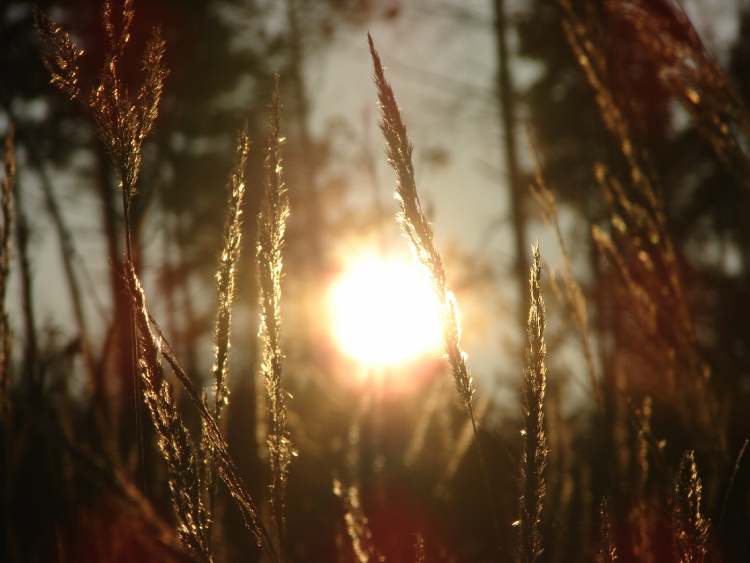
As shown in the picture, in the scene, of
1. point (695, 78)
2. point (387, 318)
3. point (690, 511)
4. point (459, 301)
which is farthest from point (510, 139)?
point (690, 511)

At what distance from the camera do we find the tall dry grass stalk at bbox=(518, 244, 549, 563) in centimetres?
89

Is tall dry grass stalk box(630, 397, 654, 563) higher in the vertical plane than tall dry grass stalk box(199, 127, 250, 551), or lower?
lower

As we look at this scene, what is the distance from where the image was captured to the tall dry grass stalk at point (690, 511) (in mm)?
970

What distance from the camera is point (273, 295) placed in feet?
3.06

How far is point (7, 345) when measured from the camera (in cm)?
133

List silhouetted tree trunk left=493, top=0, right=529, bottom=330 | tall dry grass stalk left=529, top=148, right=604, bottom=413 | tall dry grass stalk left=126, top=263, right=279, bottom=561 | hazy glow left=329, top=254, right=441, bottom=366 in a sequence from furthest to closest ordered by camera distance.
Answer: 1. silhouetted tree trunk left=493, top=0, right=529, bottom=330
2. hazy glow left=329, top=254, right=441, bottom=366
3. tall dry grass stalk left=529, top=148, right=604, bottom=413
4. tall dry grass stalk left=126, top=263, right=279, bottom=561

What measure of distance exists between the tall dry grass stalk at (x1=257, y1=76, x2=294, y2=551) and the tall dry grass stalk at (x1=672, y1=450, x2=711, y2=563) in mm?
596

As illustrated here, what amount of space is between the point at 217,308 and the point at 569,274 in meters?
0.87

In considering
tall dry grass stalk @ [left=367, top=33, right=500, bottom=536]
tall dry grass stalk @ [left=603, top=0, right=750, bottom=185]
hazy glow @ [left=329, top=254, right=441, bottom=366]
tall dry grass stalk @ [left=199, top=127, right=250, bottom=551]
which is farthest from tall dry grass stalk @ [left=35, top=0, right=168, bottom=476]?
tall dry grass stalk @ [left=603, top=0, right=750, bottom=185]

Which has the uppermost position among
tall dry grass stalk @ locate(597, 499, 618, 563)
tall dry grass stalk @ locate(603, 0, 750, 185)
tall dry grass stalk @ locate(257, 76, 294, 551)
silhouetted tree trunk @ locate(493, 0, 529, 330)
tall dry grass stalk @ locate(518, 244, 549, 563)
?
silhouetted tree trunk @ locate(493, 0, 529, 330)

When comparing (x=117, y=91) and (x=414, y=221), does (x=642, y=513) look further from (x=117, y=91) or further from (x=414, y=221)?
(x=117, y=91)

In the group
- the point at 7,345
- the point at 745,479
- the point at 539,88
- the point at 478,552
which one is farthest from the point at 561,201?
the point at 7,345

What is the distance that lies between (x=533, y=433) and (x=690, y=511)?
0.30 m

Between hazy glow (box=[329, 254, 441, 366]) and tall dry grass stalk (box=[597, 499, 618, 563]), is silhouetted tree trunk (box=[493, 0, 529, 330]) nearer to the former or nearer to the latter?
hazy glow (box=[329, 254, 441, 366])
